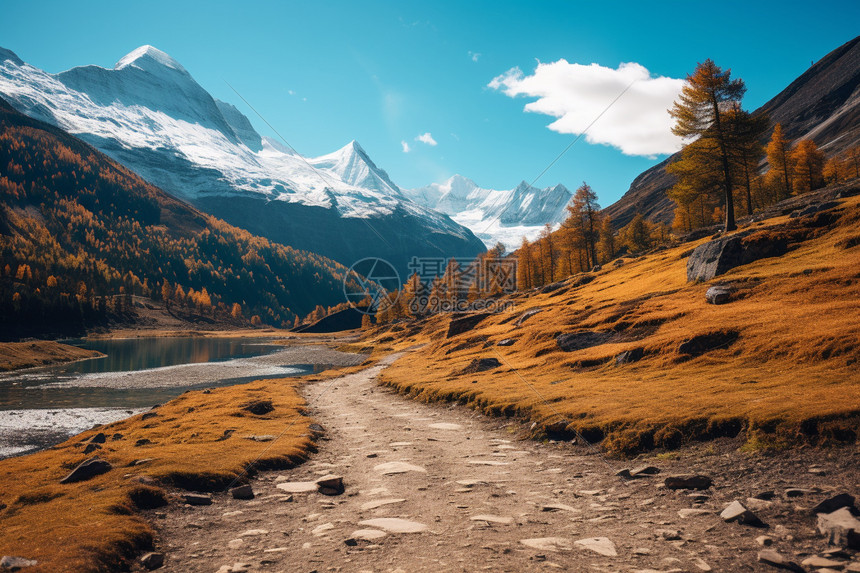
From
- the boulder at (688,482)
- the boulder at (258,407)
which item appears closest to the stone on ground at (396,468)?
the boulder at (688,482)

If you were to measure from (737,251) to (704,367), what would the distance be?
985 inches

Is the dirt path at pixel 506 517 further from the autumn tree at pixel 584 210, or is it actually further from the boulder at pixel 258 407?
the autumn tree at pixel 584 210

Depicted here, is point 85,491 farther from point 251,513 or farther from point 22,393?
point 22,393

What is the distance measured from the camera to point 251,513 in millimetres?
11328

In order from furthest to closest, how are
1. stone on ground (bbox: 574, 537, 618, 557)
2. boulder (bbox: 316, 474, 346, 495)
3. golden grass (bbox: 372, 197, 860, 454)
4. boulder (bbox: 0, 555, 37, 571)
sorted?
golden grass (bbox: 372, 197, 860, 454), boulder (bbox: 316, 474, 346, 495), stone on ground (bbox: 574, 537, 618, 557), boulder (bbox: 0, 555, 37, 571)

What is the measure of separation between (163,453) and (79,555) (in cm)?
928

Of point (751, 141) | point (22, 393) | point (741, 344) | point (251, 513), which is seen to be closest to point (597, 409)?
point (741, 344)

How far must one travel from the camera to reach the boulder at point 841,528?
6859 mm

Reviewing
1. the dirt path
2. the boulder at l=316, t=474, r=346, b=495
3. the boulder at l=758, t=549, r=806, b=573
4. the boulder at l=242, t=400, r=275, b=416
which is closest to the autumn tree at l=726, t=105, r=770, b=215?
the dirt path

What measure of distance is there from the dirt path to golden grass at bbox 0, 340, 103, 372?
9889 centimetres

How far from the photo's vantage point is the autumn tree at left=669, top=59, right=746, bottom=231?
4938 cm

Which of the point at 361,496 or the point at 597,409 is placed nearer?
the point at 361,496

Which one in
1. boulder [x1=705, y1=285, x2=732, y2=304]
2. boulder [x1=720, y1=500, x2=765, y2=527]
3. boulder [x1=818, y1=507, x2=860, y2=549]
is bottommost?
boulder [x1=720, y1=500, x2=765, y2=527]

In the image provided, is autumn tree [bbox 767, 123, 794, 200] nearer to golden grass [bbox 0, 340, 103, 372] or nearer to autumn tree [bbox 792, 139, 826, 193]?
autumn tree [bbox 792, 139, 826, 193]
